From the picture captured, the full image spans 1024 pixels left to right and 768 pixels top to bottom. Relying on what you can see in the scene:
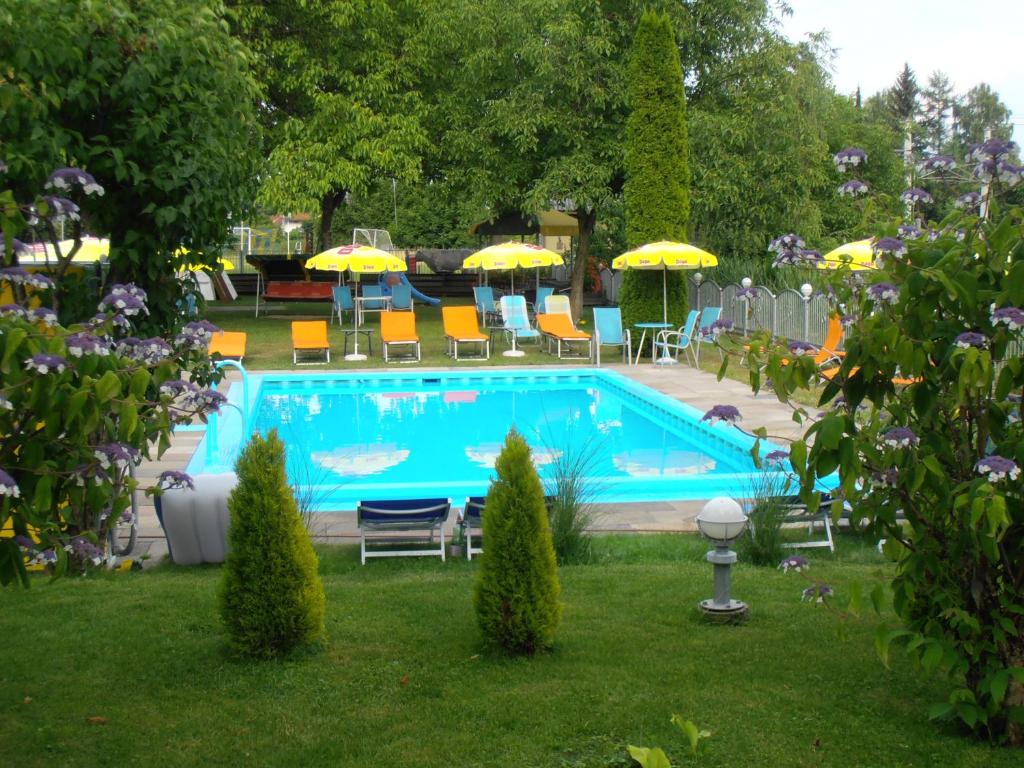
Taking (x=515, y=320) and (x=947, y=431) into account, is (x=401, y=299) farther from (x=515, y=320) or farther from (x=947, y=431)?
(x=947, y=431)

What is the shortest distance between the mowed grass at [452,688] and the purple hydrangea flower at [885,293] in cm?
103

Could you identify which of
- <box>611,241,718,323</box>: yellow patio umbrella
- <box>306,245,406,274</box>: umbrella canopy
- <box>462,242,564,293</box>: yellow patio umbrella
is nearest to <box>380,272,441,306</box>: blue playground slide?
<box>306,245,406,274</box>: umbrella canopy

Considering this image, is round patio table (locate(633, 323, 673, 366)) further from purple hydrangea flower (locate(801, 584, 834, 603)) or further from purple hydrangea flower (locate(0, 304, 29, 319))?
purple hydrangea flower (locate(0, 304, 29, 319))

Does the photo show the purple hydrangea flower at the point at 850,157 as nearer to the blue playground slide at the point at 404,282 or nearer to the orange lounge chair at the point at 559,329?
the orange lounge chair at the point at 559,329

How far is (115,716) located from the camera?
3857 millimetres

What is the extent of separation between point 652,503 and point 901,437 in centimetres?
496

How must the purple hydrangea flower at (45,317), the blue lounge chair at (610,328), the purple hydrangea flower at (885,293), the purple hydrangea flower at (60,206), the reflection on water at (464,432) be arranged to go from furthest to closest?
the blue lounge chair at (610,328)
the reflection on water at (464,432)
the purple hydrangea flower at (60,206)
the purple hydrangea flower at (885,293)
the purple hydrangea flower at (45,317)

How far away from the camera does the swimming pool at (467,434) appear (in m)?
8.35

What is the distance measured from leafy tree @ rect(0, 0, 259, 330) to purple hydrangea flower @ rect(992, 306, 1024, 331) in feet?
12.9

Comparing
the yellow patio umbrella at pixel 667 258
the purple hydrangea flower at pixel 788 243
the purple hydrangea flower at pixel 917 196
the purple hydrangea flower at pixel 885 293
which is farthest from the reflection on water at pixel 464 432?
the purple hydrangea flower at pixel 885 293

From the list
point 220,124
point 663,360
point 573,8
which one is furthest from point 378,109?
point 220,124

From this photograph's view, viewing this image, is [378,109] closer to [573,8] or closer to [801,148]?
[573,8]

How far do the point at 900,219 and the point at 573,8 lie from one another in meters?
18.0

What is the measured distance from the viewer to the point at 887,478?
3113mm
